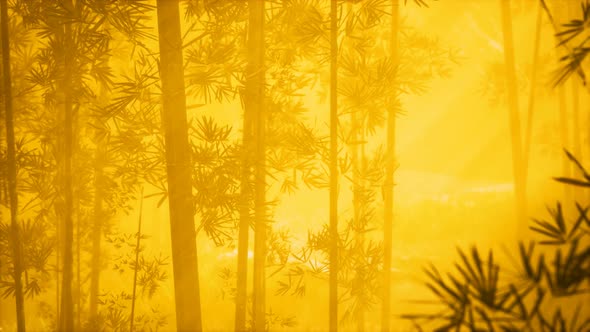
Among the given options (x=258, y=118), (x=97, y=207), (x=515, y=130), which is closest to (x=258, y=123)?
(x=258, y=118)

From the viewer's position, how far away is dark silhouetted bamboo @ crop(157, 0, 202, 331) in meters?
2.62

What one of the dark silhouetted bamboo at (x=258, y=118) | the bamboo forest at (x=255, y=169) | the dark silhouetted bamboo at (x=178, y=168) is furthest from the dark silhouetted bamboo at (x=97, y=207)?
the dark silhouetted bamboo at (x=258, y=118)

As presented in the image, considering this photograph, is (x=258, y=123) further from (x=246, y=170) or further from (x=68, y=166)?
(x=68, y=166)

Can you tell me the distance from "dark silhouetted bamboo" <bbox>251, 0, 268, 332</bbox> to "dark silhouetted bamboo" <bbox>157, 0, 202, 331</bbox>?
0.62 meters

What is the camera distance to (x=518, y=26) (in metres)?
9.85

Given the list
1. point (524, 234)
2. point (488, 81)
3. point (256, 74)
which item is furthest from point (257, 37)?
point (488, 81)

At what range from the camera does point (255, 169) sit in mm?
3086

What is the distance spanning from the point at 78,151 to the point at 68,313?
6.29 ft

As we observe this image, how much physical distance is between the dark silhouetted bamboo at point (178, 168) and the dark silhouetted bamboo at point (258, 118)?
62cm

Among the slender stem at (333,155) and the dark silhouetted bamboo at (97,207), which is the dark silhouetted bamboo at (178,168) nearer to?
the slender stem at (333,155)

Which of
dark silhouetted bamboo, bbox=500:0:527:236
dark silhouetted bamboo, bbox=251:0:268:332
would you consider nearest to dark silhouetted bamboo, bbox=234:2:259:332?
dark silhouetted bamboo, bbox=251:0:268:332

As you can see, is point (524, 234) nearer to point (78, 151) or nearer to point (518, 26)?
point (78, 151)

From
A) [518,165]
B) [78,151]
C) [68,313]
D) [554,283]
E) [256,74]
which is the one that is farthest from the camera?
[518,165]

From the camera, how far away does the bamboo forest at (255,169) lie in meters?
2.62
